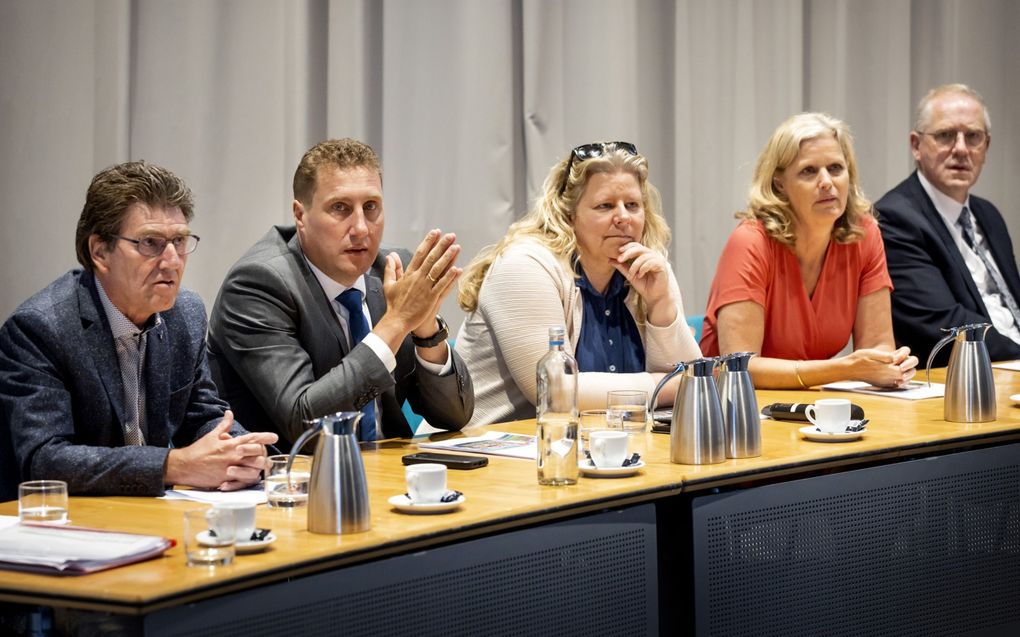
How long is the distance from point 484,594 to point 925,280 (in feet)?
9.00

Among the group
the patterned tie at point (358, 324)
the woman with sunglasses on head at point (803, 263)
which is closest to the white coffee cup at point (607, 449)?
the patterned tie at point (358, 324)

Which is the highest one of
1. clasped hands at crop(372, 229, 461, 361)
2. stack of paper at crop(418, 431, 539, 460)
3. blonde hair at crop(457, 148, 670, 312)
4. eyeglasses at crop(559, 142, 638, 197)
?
eyeglasses at crop(559, 142, 638, 197)

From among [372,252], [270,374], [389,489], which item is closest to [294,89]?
[372,252]

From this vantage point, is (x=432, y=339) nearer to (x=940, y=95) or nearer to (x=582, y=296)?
(x=582, y=296)

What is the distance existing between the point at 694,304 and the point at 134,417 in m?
3.08

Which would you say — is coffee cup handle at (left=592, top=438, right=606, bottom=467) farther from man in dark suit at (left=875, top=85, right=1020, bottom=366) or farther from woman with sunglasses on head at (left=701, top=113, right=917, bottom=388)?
man in dark suit at (left=875, top=85, right=1020, bottom=366)

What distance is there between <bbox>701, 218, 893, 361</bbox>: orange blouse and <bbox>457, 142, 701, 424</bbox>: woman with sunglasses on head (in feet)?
1.35

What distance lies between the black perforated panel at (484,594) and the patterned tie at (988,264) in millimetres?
2714

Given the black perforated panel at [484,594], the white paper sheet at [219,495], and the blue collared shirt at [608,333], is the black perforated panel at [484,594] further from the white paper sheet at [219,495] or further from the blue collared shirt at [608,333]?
the blue collared shirt at [608,333]

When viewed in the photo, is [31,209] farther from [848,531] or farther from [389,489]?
[848,531]

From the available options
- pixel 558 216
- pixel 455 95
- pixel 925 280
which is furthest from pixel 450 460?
pixel 925 280

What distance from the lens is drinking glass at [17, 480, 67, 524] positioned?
2133 millimetres

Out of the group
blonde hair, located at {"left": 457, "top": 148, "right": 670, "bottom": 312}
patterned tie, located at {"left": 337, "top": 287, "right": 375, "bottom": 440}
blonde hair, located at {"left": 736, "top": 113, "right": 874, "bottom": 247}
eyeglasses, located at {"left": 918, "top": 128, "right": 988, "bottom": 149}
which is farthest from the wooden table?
eyeglasses, located at {"left": 918, "top": 128, "right": 988, "bottom": 149}

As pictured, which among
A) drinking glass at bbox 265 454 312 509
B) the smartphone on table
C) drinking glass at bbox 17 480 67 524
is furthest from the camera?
the smartphone on table
